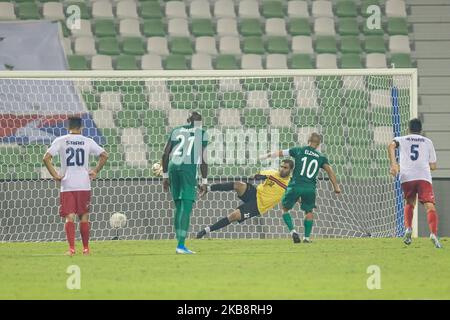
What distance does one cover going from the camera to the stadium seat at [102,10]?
21.3m

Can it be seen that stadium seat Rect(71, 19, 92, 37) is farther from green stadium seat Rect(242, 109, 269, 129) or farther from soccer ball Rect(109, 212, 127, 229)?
soccer ball Rect(109, 212, 127, 229)

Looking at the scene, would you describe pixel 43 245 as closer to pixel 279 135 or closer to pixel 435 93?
pixel 279 135

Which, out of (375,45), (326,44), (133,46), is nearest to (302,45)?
(326,44)

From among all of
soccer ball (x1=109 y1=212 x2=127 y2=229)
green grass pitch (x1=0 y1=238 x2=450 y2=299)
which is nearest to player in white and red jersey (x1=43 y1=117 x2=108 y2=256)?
green grass pitch (x1=0 y1=238 x2=450 y2=299)

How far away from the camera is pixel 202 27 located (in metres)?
21.2

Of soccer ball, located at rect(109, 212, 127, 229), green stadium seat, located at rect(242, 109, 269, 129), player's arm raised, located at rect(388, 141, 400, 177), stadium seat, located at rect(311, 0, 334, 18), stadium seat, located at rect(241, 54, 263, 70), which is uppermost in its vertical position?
stadium seat, located at rect(311, 0, 334, 18)

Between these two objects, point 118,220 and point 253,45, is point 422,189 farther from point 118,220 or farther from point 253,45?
point 253,45

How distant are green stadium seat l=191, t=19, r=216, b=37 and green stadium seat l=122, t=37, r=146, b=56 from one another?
100 cm

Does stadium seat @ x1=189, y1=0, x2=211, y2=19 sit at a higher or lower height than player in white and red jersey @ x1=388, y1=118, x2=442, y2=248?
higher

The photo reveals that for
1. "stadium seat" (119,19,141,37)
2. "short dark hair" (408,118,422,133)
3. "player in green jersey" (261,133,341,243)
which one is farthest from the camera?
"stadium seat" (119,19,141,37)

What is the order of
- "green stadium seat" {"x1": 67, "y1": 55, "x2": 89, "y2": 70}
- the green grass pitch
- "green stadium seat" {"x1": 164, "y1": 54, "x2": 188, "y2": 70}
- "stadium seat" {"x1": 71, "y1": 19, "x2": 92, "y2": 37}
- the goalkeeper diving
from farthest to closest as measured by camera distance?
"stadium seat" {"x1": 71, "y1": 19, "x2": 92, "y2": 37}, "green stadium seat" {"x1": 164, "y1": 54, "x2": 188, "y2": 70}, "green stadium seat" {"x1": 67, "y1": 55, "x2": 89, "y2": 70}, the goalkeeper diving, the green grass pitch

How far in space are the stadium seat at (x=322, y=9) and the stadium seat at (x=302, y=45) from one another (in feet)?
2.52

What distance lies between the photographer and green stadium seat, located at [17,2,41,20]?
2086cm

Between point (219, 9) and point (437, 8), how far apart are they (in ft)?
13.0
